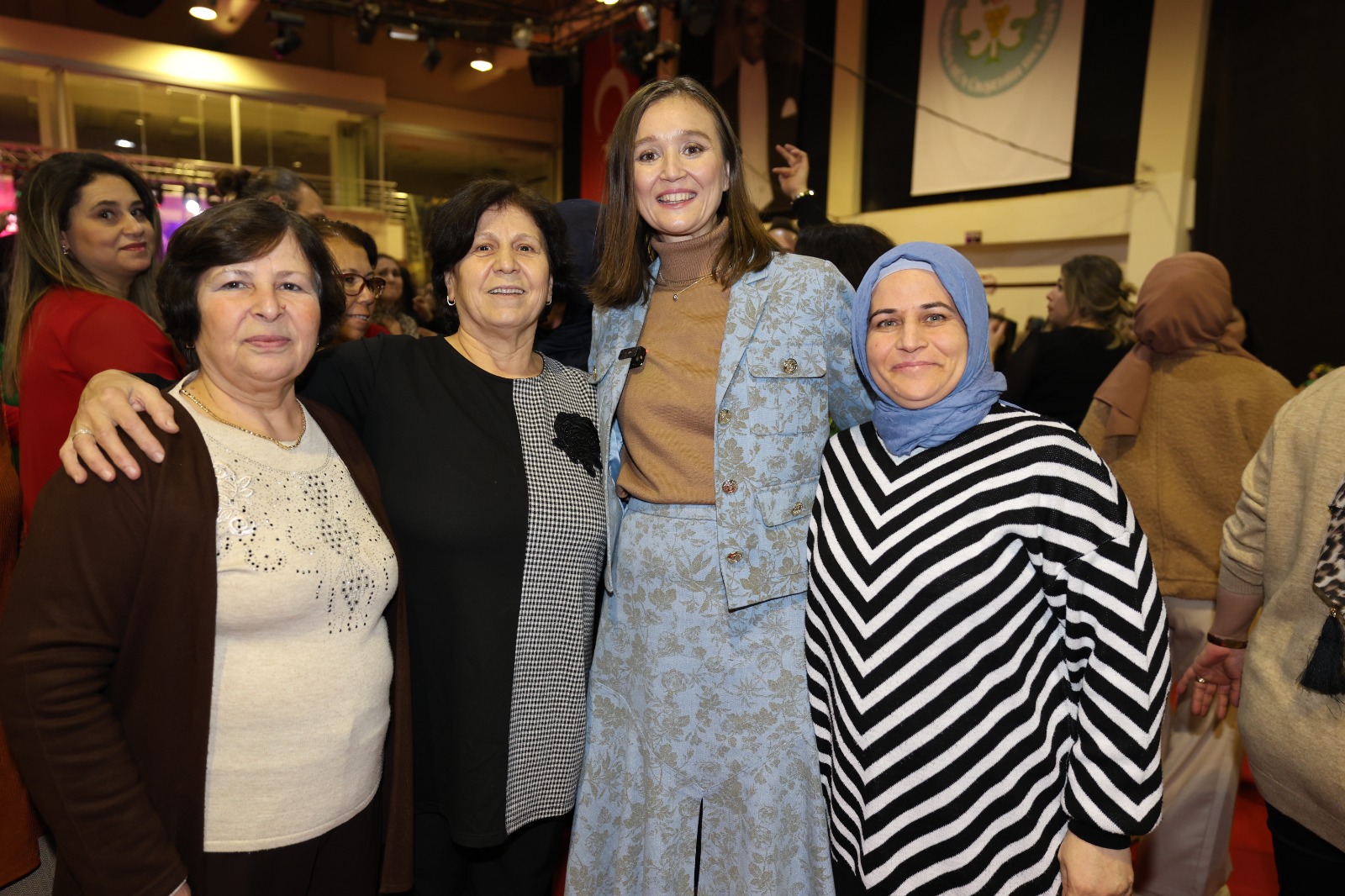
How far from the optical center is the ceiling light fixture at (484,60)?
12211 millimetres

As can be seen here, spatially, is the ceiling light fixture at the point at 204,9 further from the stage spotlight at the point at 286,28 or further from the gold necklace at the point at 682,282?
the gold necklace at the point at 682,282

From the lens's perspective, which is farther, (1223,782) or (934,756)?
(1223,782)

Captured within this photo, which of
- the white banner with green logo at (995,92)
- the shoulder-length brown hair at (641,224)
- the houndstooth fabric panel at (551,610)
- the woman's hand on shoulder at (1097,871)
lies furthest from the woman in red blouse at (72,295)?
the white banner with green logo at (995,92)

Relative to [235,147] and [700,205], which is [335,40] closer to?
[235,147]

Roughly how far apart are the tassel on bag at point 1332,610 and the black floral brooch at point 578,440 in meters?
1.40

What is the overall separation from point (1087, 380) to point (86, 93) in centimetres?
1103

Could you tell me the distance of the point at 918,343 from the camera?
150cm

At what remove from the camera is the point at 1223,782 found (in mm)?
2828

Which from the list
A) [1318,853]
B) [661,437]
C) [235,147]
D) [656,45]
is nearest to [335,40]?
[235,147]

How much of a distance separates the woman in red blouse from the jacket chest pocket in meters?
1.37

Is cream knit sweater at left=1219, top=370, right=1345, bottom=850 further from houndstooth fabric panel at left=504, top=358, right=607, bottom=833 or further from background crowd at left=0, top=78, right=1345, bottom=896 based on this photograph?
houndstooth fabric panel at left=504, top=358, right=607, bottom=833

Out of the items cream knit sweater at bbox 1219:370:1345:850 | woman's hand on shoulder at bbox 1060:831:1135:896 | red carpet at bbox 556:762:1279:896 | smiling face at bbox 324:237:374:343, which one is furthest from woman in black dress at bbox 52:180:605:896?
cream knit sweater at bbox 1219:370:1345:850

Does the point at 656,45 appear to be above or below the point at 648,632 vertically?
above

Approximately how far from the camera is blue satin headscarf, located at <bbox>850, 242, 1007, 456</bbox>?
1498 millimetres
